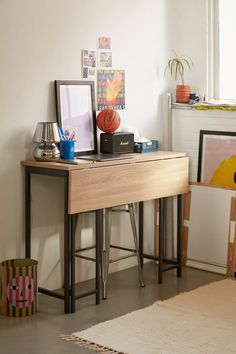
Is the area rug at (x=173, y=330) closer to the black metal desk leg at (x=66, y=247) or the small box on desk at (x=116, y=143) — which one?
the black metal desk leg at (x=66, y=247)

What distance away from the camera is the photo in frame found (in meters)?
5.16

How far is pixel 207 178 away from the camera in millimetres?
5316

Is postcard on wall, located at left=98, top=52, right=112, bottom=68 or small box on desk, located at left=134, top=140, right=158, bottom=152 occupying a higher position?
postcard on wall, located at left=98, top=52, right=112, bottom=68

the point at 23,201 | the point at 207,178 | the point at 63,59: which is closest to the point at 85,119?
the point at 63,59

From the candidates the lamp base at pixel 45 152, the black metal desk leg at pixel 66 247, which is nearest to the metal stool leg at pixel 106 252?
the black metal desk leg at pixel 66 247

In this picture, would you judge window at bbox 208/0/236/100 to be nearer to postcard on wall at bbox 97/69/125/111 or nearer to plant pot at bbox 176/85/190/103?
plant pot at bbox 176/85/190/103

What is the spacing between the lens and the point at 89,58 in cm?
486

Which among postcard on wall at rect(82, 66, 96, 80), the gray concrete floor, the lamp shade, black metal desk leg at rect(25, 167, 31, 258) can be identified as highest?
postcard on wall at rect(82, 66, 96, 80)

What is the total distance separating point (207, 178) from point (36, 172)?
151 centimetres

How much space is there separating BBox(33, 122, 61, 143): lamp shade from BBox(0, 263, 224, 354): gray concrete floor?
106 cm

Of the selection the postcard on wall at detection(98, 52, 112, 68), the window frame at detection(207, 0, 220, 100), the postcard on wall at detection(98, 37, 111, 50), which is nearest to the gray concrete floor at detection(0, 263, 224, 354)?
the window frame at detection(207, 0, 220, 100)

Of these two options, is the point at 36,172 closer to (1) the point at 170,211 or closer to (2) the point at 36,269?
(2) the point at 36,269

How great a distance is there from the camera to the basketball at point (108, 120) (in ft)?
15.7

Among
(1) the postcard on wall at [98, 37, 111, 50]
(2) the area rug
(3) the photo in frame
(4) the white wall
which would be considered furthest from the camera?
(3) the photo in frame
